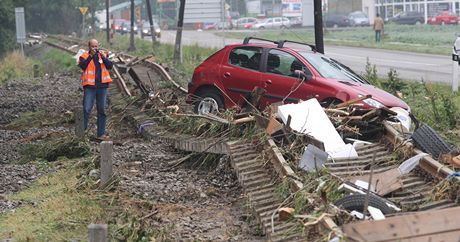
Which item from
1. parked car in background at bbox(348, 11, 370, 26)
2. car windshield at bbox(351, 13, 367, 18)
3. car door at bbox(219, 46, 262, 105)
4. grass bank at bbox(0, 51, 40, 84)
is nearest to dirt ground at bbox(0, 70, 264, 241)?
car door at bbox(219, 46, 262, 105)

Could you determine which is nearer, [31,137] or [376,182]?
[376,182]

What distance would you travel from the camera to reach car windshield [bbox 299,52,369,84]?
15725 millimetres

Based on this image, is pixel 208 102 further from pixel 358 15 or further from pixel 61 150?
pixel 358 15

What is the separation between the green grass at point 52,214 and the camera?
880 centimetres

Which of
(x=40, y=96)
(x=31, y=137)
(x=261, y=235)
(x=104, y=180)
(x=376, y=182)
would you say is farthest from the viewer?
(x=40, y=96)

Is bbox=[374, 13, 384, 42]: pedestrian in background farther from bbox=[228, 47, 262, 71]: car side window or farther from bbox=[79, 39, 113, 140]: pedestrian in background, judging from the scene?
bbox=[79, 39, 113, 140]: pedestrian in background

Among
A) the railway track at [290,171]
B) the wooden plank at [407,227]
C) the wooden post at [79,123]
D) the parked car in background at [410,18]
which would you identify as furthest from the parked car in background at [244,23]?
the wooden plank at [407,227]

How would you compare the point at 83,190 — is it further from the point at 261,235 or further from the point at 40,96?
the point at 40,96

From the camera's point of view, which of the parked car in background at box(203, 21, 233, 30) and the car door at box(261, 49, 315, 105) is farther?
the parked car in background at box(203, 21, 233, 30)

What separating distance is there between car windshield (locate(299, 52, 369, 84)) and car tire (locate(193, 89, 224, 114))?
1688 millimetres

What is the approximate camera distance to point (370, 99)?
14586 millimetres

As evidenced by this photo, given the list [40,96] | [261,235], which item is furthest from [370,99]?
[40,96]

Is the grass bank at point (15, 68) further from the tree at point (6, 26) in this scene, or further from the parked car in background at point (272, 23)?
the parked car in background at point (272, 23)

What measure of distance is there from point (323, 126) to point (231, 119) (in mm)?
1743
